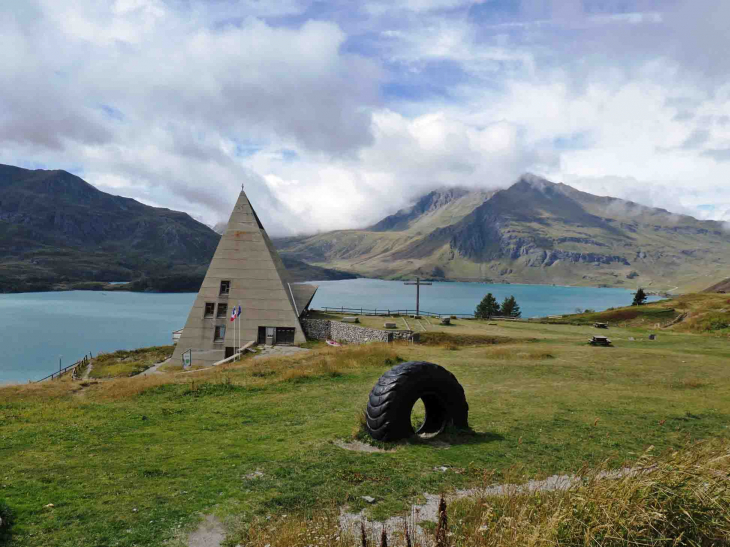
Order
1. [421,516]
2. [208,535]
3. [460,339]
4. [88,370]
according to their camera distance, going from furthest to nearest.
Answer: [88,370]
[460,339]
[421,516]
[208,535]

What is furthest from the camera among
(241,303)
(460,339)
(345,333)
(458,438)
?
(241,303)

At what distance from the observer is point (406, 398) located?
38.7ft

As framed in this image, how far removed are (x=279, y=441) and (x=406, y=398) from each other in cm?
371

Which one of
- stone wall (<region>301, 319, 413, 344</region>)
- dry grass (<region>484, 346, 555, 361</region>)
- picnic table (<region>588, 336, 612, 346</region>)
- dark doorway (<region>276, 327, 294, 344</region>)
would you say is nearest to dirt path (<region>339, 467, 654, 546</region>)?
dry grass (<region>484, 346, 555, 361</region>)

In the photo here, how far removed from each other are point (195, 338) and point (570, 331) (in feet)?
133

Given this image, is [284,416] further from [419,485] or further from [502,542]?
[502,542]

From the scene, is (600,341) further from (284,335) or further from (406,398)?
(284,335)

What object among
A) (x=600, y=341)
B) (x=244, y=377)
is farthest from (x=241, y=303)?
(x=600, y=341)

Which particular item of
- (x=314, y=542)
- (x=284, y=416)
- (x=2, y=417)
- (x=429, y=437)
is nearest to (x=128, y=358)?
(x=2, y=417)

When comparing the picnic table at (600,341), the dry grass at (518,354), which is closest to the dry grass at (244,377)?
the dry grass at (518,354)

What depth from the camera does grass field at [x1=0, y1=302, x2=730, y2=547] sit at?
8.05m

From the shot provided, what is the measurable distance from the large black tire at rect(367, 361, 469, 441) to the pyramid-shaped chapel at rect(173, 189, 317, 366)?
39.0 meters

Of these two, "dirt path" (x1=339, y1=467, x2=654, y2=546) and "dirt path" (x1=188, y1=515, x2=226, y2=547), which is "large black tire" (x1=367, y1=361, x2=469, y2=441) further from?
"dirt path" (x1=188, y1=515, x2=226, y2=547)

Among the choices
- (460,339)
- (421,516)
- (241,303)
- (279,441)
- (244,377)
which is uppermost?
(241,303)
